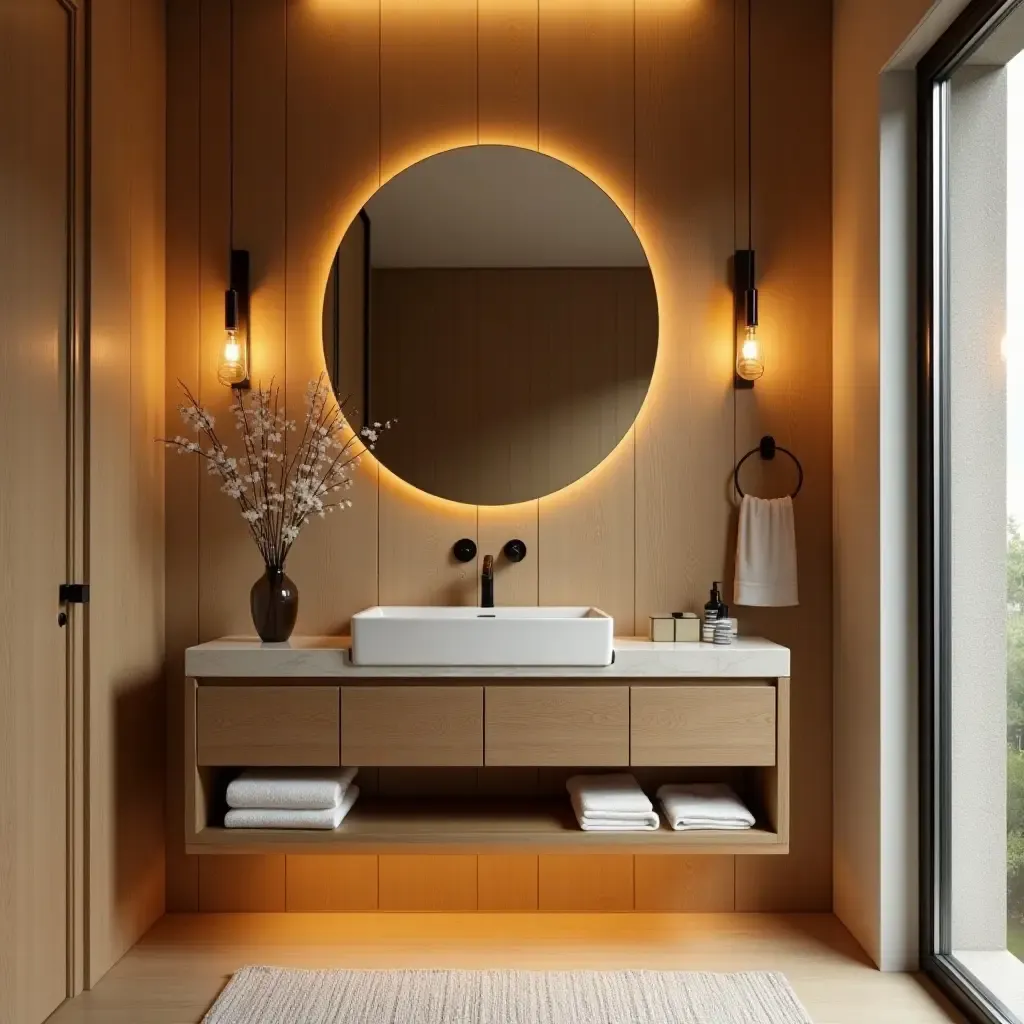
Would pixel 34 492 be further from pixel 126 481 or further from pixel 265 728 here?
pixel 265 728

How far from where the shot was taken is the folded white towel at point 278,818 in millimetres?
2596

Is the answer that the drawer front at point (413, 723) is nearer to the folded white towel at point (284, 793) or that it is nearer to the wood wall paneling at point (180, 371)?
the folded white towel at point (284, 793)

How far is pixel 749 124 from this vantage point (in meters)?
3.01

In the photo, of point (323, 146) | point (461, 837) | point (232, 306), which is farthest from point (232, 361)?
point (461, 837)

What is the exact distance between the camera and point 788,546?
9.55 ft

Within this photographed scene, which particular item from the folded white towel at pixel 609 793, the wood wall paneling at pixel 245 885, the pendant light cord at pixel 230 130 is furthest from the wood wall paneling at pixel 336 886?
the pendant light cord at pixel 230 130

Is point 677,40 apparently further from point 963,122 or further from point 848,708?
point 848,708

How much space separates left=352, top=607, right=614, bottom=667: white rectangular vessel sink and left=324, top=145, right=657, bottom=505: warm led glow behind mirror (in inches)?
21.1

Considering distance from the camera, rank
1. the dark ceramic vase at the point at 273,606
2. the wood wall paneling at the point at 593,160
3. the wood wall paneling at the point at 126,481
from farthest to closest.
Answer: the wood wall paneling at the point at 593,160 → the dark ceramic vase at the point at 273,606 → the wood wall paneling at the point at 126,481

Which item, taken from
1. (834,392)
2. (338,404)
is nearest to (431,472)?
(338,404)

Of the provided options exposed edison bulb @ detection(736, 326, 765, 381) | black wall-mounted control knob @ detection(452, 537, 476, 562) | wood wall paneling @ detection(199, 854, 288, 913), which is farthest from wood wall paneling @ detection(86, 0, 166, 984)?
exposed edison bulb @ detection(736, 326, 765, 381)

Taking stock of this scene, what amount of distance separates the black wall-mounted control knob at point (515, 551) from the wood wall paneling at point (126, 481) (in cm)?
101

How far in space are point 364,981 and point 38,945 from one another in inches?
29.6

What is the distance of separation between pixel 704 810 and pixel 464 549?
3.19ft
